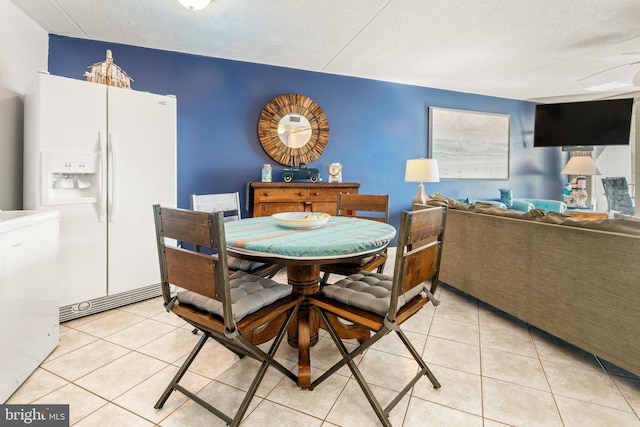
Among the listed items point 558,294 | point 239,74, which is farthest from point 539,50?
point 239,74

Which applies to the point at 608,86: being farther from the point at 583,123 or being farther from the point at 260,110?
the point at 260,110

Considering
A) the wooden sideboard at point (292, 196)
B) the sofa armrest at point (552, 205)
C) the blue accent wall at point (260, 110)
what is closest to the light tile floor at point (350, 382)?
the wooden sideboard at point (292, 196)

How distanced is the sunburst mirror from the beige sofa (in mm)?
2064

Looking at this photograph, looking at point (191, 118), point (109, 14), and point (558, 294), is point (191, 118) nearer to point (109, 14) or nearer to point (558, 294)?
point (109, 14)

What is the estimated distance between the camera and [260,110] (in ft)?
12.2

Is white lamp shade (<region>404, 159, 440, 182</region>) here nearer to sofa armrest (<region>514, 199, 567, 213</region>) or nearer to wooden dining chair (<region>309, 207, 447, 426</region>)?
sofa armrest (<region>514, 199, 567, 213</region>)

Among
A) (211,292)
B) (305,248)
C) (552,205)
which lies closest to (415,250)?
(305,248)

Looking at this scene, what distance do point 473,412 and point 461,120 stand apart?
4633mm

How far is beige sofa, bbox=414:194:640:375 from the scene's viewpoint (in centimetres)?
156

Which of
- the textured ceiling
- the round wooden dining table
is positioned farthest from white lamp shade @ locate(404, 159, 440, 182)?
the round wooden dining table

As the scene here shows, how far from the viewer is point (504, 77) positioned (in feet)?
14.1

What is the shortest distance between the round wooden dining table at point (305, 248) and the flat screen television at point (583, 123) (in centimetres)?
490

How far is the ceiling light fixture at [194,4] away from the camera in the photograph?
7.56ft

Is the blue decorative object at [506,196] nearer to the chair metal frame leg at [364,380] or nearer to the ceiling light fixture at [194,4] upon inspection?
the chair metal frame leg at [364,380]
